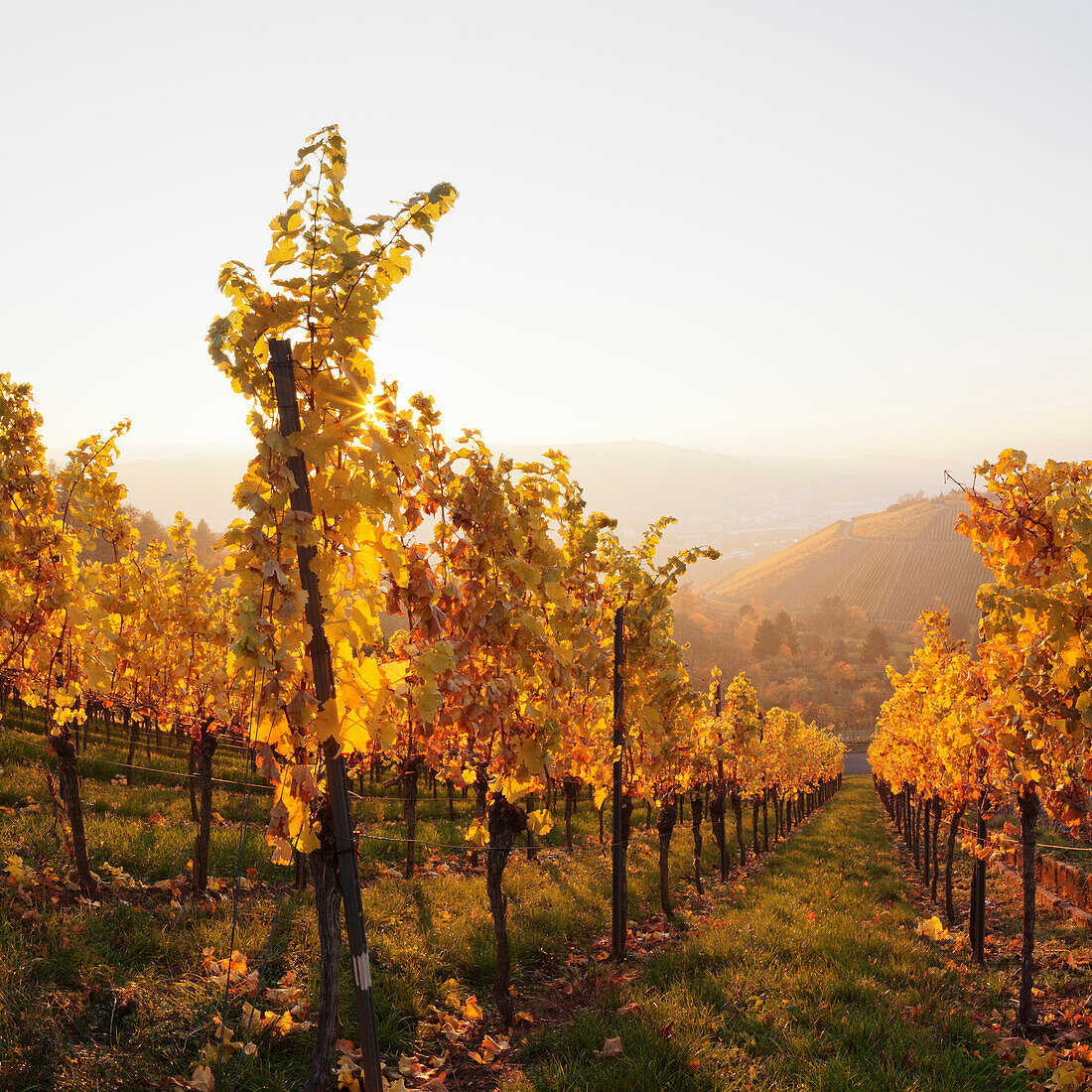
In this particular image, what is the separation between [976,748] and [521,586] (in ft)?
20.8

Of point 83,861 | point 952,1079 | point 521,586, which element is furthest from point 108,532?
point 952,1079

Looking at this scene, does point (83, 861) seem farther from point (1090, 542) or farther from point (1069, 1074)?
point (1090, 542)

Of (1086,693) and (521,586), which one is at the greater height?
(521,586)

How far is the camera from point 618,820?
7.78m

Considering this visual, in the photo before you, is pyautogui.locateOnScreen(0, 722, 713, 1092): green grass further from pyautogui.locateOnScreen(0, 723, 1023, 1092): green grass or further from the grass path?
the grass path

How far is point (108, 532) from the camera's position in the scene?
8.49 m

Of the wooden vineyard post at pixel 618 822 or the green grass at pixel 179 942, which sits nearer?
the green grass at pixel 179 942

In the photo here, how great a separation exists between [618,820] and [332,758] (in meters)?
5.30

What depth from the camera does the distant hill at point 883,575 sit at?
13850cm

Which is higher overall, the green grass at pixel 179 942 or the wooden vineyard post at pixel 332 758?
the wooden vineyard post at pixel 332 758

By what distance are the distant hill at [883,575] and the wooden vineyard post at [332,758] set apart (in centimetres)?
13652

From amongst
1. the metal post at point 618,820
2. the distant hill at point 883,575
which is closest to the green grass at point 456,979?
the metal post at point 618,820

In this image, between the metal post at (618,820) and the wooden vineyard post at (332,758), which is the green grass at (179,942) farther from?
the metal post at (618,820)

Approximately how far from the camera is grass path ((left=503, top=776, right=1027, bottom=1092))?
477 cm
